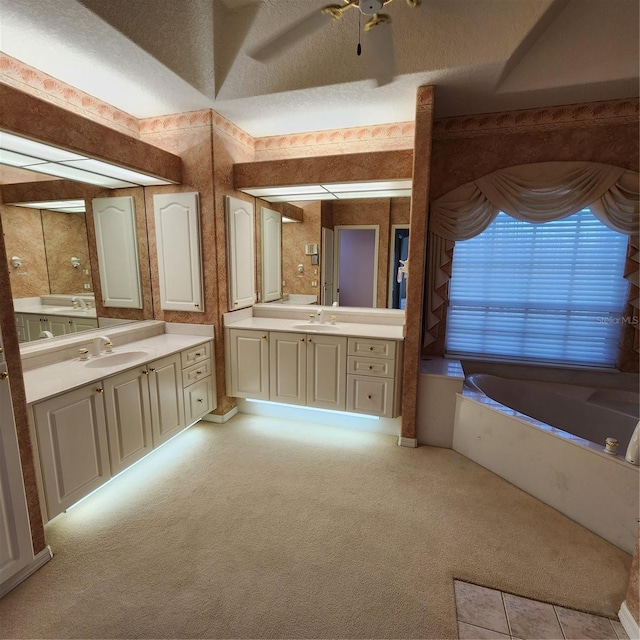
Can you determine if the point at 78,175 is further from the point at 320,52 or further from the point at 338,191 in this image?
the point at 338,191

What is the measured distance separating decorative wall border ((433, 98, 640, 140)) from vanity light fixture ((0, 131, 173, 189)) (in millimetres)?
2395

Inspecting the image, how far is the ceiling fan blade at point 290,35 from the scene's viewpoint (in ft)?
6.95

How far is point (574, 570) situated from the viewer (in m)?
1.72

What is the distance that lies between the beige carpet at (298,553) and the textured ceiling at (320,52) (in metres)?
2.61

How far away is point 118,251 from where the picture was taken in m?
2.86

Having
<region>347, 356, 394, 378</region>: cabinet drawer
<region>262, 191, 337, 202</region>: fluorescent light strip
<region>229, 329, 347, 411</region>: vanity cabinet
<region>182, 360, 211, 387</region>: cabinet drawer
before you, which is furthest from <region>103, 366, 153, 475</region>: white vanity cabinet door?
<region>262, 191, 337, 202</region>: fluorescent light strip

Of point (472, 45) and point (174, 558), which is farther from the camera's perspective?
point (472, 45)

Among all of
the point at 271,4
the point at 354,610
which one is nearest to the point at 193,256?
the point at 271,4

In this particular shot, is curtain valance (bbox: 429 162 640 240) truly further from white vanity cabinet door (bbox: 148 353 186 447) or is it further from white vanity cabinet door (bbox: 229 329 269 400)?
white vanity cabinet door (bbox: 148 353 186 447)

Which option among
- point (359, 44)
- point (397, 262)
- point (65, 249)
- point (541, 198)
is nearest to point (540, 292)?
point (541, 198)

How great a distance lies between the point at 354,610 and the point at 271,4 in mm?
3142

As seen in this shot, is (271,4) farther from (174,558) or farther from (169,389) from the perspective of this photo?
(174,558)

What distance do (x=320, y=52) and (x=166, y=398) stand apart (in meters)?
2.52

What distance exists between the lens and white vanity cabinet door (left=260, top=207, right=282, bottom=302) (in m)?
A: 3.47
